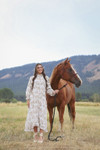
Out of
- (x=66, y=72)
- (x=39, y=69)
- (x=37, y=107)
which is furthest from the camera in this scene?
(x=66, y=72)

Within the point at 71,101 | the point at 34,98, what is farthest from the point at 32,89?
the point at 71,101

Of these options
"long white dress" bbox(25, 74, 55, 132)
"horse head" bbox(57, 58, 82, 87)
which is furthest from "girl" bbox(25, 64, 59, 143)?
"horse head" bbox(57, 58, 82, 87)

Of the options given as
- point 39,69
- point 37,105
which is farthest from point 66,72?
point 37,105

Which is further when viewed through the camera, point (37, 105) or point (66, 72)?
point (66, 72)

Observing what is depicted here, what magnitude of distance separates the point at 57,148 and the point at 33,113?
1.20m

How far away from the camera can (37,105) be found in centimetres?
524

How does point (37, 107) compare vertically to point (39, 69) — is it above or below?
below

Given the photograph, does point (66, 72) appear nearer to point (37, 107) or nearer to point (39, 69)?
point (39, 69)

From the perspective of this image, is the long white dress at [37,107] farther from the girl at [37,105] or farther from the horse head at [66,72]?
the horse head at [66,72]

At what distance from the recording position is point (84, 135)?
6.14 meters

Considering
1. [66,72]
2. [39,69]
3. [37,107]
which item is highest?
[39,69]

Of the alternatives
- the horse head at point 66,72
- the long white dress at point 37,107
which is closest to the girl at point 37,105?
the long white dress at point 37,107

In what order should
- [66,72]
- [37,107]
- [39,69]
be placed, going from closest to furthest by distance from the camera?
[37,107], [39,69], [66,72]

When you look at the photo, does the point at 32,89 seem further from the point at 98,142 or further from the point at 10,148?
the point at 98,142
